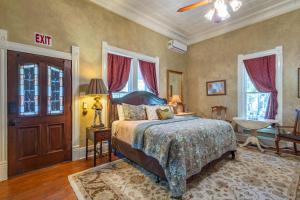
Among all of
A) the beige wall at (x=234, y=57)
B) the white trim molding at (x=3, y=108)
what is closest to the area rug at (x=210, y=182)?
the white trim molding at (x=3, y=108)

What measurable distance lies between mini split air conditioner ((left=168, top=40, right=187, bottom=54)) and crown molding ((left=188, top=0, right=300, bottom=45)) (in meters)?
0.46

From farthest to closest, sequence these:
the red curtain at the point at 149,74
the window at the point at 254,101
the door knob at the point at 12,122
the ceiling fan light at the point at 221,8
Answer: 1. the red curtain at the point at 149,74
2. the window at the point at 254,101
3. the door knob at the point at 12,122
4. the ceiling fan light at the point at 221,8

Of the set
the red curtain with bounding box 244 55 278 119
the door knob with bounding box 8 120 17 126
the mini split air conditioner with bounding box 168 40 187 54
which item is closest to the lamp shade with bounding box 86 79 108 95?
the door knob with bounding box 8 120 17 126

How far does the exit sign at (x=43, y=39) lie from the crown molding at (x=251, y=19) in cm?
458

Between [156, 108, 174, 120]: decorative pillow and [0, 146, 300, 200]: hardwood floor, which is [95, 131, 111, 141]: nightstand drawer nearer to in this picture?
[0, 146, 300, 200]: hardwood floor

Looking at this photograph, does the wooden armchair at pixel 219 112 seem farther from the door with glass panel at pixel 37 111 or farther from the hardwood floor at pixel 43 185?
the door with glass panel at pixel 37 111

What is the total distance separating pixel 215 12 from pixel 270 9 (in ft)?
8.35

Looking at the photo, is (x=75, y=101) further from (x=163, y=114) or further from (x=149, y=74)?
(x=149, y=74)

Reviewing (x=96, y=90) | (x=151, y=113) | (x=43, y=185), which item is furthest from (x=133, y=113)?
(x=43, y=185)

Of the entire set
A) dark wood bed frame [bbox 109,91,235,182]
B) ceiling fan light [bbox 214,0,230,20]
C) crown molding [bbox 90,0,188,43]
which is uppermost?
crown molding [bbox 90,0,188,43]

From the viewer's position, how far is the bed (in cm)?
199

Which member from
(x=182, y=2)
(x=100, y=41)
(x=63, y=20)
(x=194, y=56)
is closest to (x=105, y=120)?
(x=100, y=41)

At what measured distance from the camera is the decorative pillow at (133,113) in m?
3.43

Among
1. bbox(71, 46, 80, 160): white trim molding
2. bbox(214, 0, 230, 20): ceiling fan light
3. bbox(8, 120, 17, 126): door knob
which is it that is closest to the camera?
bbox(214, 0, 230, 20): ceiling fan light
